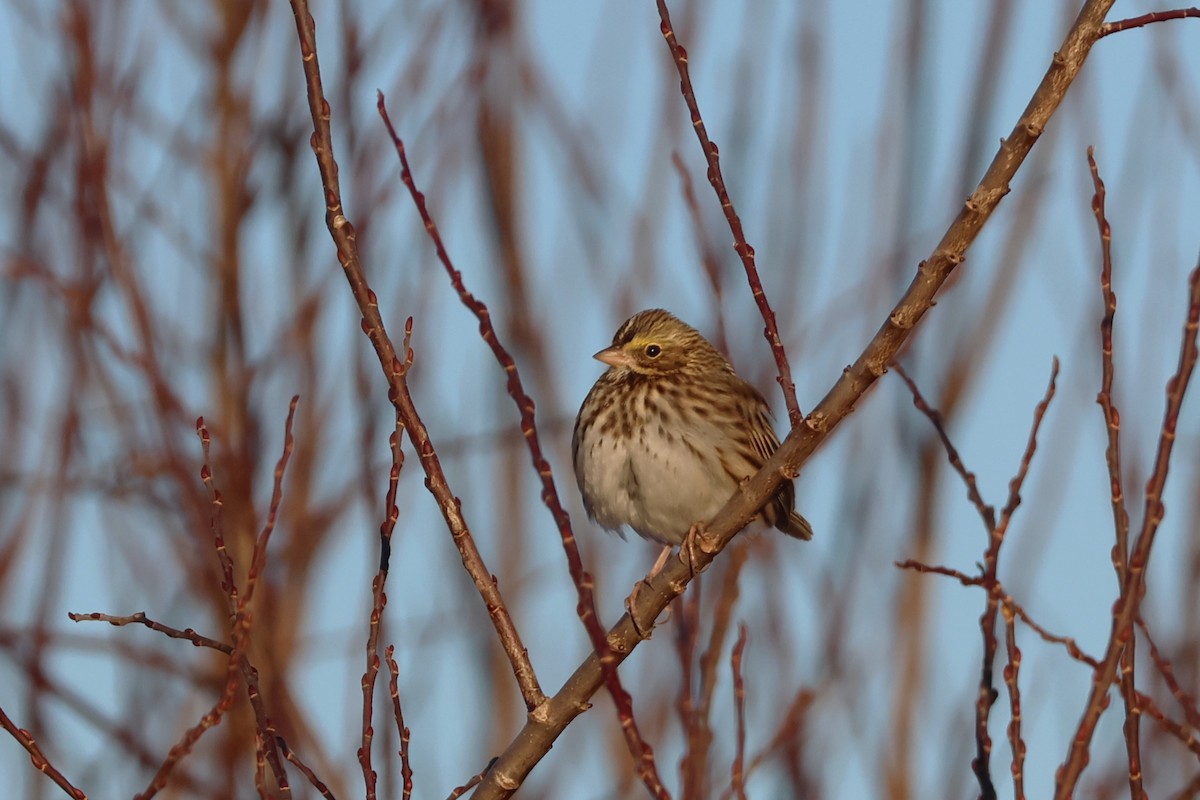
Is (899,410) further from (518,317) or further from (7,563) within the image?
(7,563)

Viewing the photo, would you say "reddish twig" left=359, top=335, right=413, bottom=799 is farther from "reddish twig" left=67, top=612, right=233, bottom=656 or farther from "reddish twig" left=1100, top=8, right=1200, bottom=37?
"reddish twig" left=1100, top=8, right=1200, bottom=37

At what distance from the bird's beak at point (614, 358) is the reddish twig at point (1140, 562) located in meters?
3.08

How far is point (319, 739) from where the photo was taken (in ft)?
15.2

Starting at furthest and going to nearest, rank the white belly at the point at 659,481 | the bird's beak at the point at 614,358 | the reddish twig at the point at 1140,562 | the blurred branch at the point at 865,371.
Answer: the bird's beak at the point at 614,358, the white belly at the point at 659,481, the blurred branch at the point at 865,371, the reddish twig at the point at 1140,562

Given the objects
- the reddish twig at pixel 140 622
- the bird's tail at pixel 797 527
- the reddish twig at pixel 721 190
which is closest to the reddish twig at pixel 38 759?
the reddish twig at pixel 140 622

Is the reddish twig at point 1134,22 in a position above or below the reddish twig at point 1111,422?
above

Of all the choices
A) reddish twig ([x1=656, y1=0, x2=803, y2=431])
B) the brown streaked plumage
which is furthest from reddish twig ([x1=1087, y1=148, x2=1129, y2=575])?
the brown streaked plumage

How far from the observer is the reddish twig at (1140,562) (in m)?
2.55

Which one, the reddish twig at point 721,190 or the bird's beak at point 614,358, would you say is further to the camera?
the bird's beak at point 614,358

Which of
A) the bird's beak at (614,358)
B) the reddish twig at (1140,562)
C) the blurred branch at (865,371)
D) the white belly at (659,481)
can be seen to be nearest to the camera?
the reddish twig at (1140,562)

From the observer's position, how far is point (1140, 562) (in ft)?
8.73

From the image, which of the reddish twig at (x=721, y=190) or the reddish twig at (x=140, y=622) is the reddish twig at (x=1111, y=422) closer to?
the reddish twig at (x=721, y=190)

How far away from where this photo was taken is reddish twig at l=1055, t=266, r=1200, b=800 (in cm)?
255

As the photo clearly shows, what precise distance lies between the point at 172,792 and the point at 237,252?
161 cm
